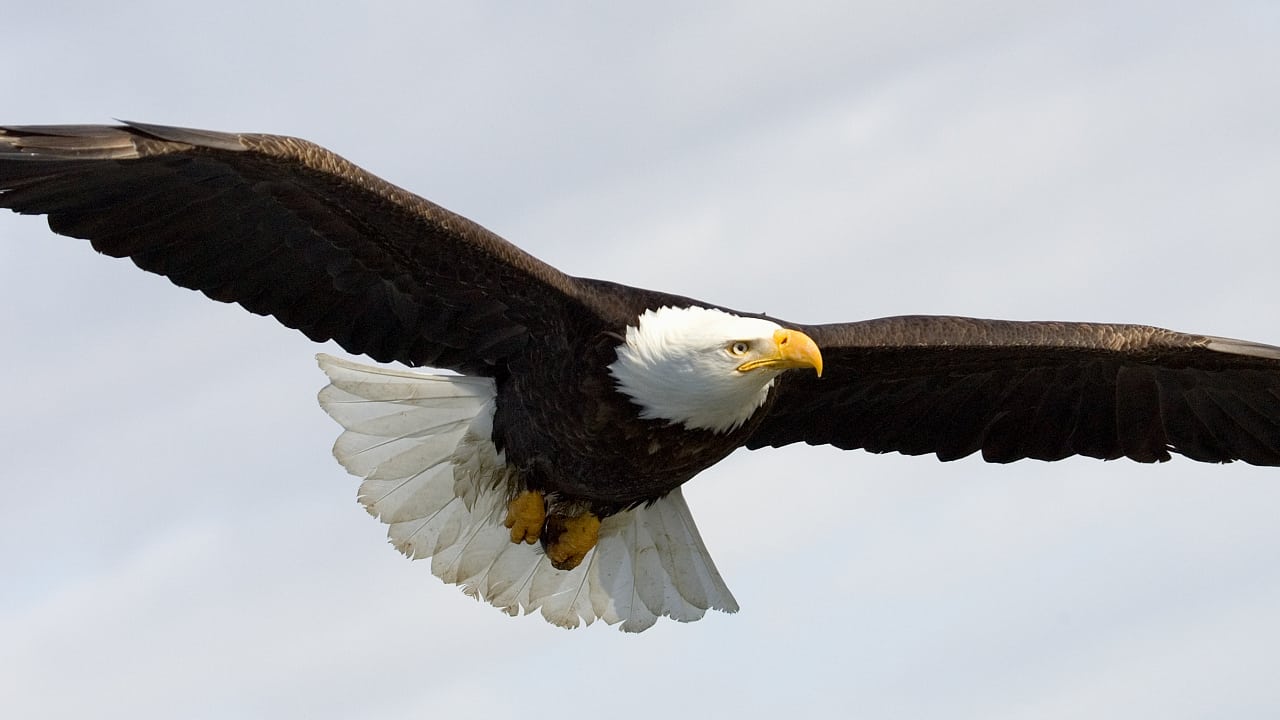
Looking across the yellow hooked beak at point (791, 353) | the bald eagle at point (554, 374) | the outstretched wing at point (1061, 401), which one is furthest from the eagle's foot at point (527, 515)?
the yellow hooked beak at point (791, 353)

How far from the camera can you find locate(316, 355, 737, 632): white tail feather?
8.97 meters

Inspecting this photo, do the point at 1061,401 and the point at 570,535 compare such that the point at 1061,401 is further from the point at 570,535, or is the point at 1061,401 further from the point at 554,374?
the point at 554,374

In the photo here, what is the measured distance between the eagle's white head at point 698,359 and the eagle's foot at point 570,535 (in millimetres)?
1175

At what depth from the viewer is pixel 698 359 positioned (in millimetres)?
7852

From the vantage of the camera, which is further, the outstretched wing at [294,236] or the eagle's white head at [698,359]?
the eagle's white head at [698,359]

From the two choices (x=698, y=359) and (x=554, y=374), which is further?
(x=554, y=374)

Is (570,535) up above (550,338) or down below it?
below

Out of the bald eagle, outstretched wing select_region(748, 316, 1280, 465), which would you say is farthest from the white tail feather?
outstretched wing select_region(748, 316, 1280, 465)

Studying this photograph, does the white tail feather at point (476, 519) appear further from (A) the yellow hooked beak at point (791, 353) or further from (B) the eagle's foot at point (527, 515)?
(A) the yellow hooked beak at point (791, 353)

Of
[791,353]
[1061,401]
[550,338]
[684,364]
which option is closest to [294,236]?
[550,338]

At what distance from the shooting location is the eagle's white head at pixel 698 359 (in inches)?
308

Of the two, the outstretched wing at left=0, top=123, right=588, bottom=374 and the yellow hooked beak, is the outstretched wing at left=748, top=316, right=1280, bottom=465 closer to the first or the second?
the yellow hooked beak

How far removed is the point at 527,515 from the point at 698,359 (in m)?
1.43

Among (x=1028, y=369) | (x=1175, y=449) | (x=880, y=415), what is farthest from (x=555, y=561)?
(x=1175, y=449)
